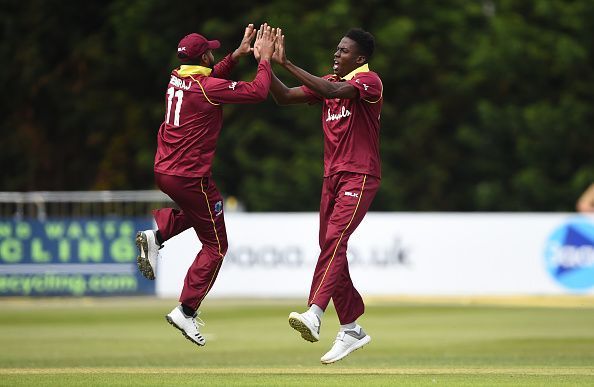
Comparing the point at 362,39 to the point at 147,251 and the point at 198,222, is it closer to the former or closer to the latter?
the point at 198,222

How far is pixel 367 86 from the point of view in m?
9.86

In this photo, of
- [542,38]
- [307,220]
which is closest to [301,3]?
[542,38]

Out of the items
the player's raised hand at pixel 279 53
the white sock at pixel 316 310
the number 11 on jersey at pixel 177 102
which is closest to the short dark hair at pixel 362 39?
the player's raised hand at pixel 279 53

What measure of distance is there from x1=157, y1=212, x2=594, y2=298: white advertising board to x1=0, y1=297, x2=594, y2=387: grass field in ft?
1.17

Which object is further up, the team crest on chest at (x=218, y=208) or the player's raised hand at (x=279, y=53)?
the player's raised hand at (x=279, y=53)

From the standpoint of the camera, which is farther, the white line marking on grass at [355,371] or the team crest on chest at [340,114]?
the white line marking on grass at [355,371]

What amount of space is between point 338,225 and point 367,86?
112 centimetres

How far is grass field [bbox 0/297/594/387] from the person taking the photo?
31.8 feet

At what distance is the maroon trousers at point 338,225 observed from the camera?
387 inches

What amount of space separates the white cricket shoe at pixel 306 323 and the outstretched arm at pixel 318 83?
1714 mm

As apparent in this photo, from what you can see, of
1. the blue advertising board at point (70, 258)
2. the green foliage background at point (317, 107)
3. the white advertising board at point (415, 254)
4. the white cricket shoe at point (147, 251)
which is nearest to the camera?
the white cricket shoe at point (147, 251)

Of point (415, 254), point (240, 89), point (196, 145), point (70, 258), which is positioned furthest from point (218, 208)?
point (70, 258)

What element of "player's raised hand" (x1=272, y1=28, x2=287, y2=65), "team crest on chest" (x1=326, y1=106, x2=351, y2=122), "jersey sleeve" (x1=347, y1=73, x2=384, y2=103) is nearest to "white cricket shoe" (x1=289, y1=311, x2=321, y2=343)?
"team crest on chest" (x1=326, y1=106, x2=351, y2=122)

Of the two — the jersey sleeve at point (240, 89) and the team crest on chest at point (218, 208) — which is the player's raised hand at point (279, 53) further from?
the team crest on chest at point (218, 208)
